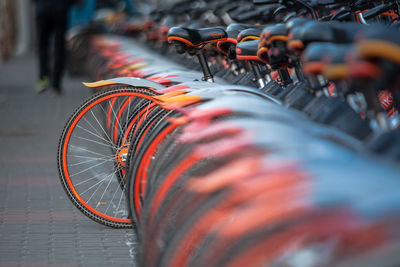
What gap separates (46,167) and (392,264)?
254 inches

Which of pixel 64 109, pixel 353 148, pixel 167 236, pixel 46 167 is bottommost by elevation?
pixel 64 109

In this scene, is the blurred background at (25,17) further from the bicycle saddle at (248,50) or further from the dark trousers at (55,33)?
the bicycle saddle at (248,50)

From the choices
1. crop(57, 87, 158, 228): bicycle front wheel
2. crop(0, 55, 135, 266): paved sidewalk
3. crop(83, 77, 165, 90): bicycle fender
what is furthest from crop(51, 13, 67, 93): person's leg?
crop(83, 77, 165, 90): bicycle fender

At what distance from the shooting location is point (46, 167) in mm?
8188

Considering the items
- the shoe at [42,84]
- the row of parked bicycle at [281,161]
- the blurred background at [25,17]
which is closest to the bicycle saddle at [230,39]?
the row of parked bicycle at [281,161]

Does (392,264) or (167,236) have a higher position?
(392,264)

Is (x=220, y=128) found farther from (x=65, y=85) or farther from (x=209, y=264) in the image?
(x=65, y=85)

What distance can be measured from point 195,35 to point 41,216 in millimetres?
1670

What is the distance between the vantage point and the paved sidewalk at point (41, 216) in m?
5.05

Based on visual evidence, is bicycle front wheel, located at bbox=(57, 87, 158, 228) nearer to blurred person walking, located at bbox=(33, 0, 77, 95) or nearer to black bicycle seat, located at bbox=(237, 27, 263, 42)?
black bicycle seat, located at bbox=(237, 27, 263, 42)

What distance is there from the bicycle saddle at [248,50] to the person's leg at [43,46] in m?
9.65

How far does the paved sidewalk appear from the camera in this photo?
5055mm

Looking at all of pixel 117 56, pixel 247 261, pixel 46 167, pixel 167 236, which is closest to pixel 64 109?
pixel 117 56

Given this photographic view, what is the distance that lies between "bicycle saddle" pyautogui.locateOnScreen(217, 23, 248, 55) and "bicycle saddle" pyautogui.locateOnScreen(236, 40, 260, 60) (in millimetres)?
854
